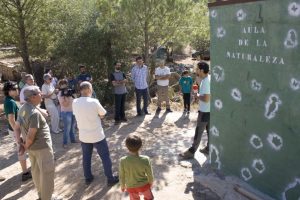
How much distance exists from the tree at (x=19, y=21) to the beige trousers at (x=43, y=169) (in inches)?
389

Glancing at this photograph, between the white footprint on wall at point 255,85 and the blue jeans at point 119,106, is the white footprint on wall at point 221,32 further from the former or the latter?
the blue jeans at point 119,106

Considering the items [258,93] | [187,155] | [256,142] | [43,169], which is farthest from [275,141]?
[43,169]

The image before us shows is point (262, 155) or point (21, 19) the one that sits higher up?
point (21, 19)

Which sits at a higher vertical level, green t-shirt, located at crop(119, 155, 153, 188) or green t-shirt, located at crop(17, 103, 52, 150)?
green t-shirt, located at crop(17, 103, 52, 150)

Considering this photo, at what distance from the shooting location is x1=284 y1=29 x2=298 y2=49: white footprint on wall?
4.27 metres

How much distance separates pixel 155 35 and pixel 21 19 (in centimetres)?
517

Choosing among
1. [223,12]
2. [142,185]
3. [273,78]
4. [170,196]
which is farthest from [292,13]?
[170,196]

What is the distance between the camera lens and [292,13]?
14.0ft

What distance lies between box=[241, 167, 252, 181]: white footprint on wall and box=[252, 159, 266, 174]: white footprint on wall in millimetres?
180

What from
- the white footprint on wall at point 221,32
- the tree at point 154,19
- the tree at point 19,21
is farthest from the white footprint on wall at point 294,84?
the tree at point 19,21

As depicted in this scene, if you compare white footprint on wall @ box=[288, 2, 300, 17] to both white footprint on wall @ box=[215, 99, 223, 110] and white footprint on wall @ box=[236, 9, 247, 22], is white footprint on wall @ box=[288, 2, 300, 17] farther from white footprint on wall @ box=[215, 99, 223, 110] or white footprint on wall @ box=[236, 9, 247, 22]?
white footprint on wall @ box=[215, 99, 223, 110]

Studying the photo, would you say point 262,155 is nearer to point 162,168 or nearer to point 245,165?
point 245,165

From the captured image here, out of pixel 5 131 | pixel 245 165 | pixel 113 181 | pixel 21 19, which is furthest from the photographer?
pixel 21 19

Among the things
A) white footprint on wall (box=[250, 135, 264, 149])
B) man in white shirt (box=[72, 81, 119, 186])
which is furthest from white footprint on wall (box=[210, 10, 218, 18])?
man in white shirt (box=[72, 81, 119, 186])
